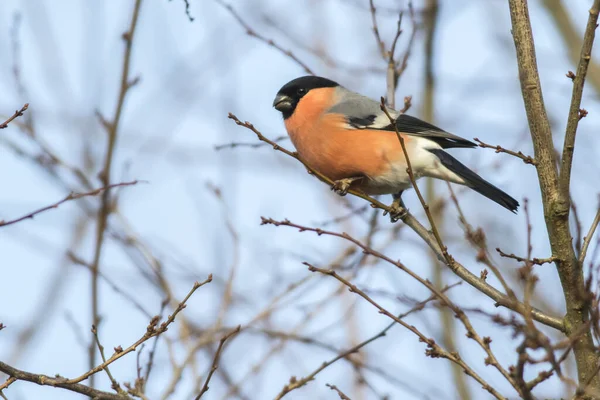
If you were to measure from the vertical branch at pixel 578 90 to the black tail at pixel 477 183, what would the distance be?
1.29 meters

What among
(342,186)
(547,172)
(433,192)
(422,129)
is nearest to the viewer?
(547,172)

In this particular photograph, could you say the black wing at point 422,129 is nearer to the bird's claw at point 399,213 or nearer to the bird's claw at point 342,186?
the bird's claw at point 342,186

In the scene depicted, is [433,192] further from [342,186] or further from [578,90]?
[578,90]

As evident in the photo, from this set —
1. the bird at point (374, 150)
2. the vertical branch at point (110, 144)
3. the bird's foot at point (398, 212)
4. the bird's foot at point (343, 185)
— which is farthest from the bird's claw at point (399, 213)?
the vertical branch at point (110, 144)

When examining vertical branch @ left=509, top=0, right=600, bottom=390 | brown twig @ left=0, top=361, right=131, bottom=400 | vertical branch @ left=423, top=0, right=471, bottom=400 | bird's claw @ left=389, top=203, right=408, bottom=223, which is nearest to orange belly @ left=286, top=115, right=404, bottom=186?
bird's claw @ left=389, top=203, right=408, bottom=223

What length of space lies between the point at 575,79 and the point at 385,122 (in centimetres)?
185

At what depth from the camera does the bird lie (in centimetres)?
403

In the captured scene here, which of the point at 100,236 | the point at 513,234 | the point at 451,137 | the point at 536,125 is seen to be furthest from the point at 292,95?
the point at 536,125

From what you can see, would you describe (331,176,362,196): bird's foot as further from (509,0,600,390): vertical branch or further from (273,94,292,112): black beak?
(509,0,600,390): vertical branch

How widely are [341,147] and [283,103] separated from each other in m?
0.70

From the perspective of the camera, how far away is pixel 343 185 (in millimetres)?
3914

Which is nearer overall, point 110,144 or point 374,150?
point 110,144

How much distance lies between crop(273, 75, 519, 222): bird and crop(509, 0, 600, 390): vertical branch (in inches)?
45.5

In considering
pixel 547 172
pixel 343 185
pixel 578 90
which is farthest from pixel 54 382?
pixel 343 185
